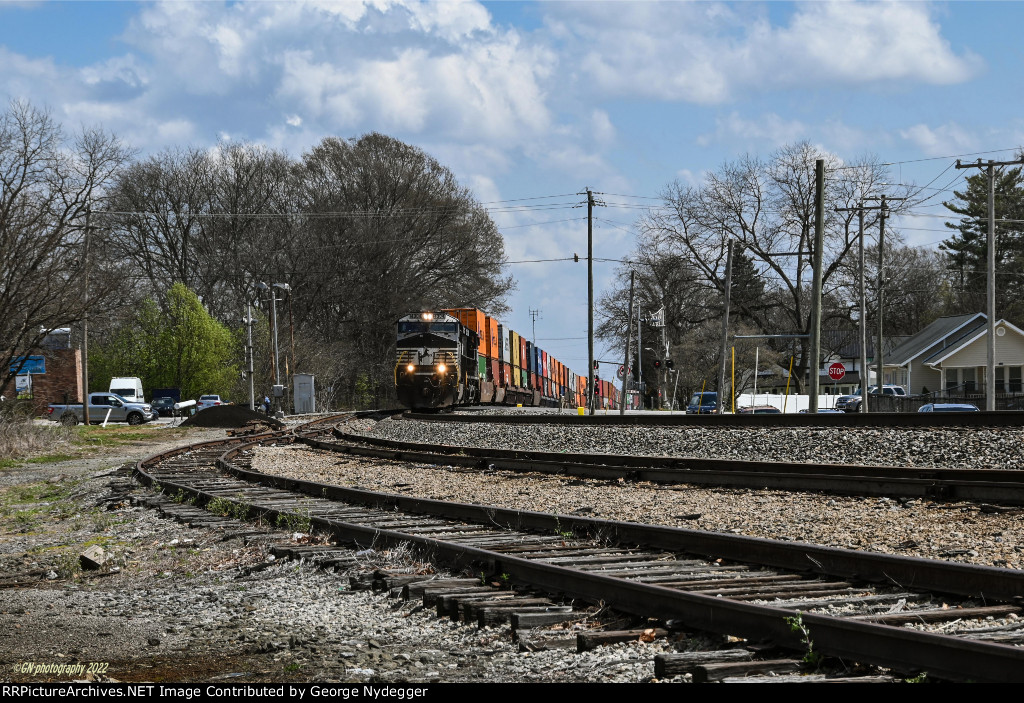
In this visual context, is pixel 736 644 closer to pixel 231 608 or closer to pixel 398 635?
pixel 398 635

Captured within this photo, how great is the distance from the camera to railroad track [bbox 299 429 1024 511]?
1038 centimetres

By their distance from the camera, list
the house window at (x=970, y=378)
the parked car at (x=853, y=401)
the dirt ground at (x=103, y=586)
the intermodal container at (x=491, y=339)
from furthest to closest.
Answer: the house window at (x=970, y=378), the parked car at (x=853, y=401), the intermodal container at (x=491, y=339), the dirt ground at (x=103, y=586)

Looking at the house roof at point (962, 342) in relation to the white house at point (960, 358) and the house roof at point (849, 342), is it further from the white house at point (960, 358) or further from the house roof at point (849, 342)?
the house roof at point (849, 342)

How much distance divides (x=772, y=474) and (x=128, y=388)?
4848 centimetres

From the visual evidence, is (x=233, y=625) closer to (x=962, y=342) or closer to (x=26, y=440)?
(x=26, y=440)

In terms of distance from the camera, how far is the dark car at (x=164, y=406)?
54.7m

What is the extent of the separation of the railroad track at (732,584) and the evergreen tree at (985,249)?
63.5 metres

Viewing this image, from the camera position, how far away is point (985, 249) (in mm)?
76000

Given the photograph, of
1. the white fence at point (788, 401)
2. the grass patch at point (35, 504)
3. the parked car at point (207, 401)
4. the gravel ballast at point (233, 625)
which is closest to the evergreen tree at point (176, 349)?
the parked car at point (207, 401)

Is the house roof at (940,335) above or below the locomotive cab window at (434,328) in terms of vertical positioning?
above

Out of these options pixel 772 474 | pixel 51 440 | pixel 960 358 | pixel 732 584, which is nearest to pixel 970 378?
pixel 960 358

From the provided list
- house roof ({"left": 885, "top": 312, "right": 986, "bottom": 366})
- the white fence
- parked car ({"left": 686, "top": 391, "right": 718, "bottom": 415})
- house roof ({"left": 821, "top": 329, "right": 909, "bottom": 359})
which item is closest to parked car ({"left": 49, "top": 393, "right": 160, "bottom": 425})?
→ parked car ({"left": 686, "top": 391, "right": 718, "bottom": 415})

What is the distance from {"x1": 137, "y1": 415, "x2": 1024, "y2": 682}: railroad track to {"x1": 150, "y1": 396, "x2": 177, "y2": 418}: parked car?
4776 centimetres

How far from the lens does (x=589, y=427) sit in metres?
21.6
